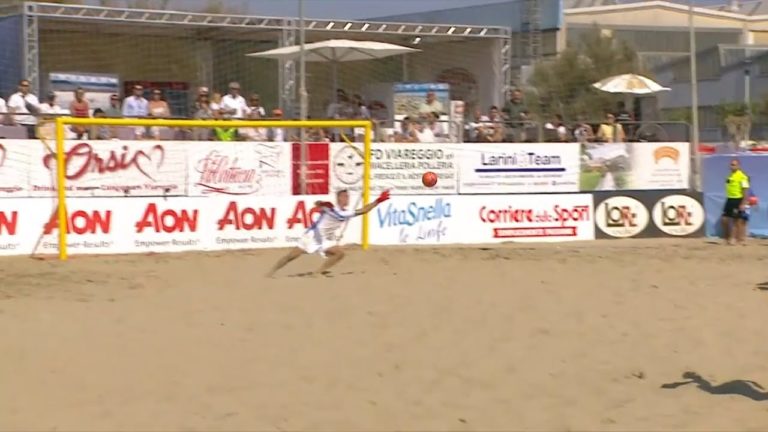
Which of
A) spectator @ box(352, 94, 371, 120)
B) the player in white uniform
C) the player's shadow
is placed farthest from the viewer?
spectator @ box(352, 94, 371, 120)

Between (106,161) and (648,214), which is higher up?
(106,161)

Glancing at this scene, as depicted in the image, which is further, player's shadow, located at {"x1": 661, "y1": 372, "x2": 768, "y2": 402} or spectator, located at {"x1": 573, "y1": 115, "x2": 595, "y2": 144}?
spectator, located at {"x1": 573, "y1": 115, "x2": 595, "y2": 144}

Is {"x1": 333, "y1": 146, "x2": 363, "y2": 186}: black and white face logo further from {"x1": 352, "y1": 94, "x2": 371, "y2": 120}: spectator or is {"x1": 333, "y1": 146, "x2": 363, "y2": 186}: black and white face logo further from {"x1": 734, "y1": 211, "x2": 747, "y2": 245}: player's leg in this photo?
{"x1": 734, "y1": 211, "x2": 747, "y2": 245}: player's leg

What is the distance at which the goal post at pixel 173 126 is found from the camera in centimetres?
1599

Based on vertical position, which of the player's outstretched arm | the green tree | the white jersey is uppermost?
the green tree

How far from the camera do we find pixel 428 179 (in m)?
18.8

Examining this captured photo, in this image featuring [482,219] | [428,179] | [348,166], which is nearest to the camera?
[348,166]

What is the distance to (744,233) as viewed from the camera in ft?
67.0

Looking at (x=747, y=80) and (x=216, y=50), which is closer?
(x=216, y=50)

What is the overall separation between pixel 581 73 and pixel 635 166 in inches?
990

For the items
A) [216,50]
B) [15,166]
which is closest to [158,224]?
[15,166]

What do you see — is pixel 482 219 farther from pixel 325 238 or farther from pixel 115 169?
pixel 115 169

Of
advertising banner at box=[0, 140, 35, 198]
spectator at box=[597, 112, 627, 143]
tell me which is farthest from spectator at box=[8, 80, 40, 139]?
spectator at box=[597, 112, 627, 143]

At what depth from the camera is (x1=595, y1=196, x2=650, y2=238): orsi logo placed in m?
20.3
